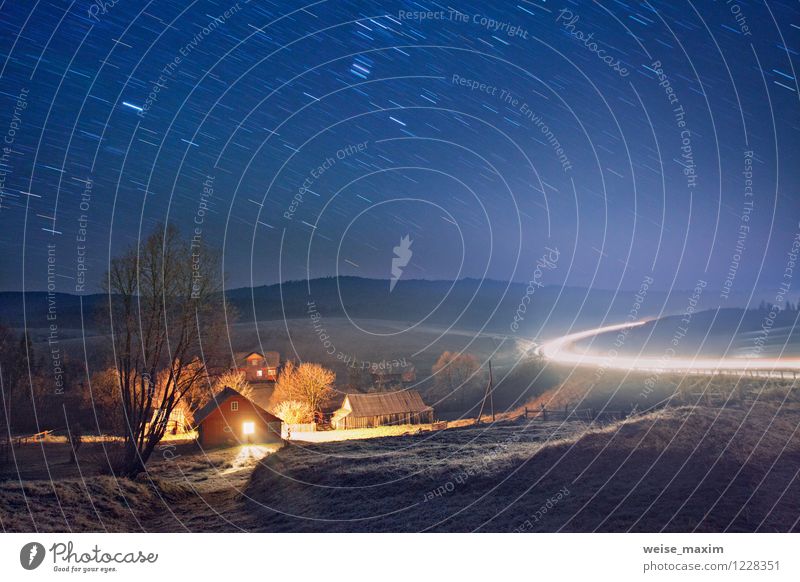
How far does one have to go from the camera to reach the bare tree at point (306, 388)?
101ft

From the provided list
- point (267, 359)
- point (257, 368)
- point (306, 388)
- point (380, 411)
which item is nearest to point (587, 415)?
point (380, 411)

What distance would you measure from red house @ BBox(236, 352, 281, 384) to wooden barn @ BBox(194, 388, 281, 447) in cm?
1360

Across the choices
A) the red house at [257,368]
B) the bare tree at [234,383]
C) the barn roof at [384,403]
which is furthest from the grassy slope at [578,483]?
the red house at [257,368]

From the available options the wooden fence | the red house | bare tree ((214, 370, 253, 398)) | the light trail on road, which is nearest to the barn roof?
bare tree ((214, 370, 253, 398))

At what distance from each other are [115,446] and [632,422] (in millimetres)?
15542

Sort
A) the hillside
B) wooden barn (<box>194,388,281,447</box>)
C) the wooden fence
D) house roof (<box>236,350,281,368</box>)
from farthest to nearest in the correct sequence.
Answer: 1. the hillside
2. house roof (<box>236,350,281,368</box>)
3. wooden barn (<box>194,388,281,447</box>)
4. the wooden fence

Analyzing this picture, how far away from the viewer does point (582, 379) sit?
32656 mm

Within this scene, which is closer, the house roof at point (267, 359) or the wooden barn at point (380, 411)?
the wooden barn at point (380, 411)

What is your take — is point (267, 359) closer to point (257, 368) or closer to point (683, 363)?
point (257, 368)

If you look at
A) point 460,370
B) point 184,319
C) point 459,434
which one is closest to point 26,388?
point 184,319

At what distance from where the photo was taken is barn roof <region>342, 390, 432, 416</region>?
28077 millimetres

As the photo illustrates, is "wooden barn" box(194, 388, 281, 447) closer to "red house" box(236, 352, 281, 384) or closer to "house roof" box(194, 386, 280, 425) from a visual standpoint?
"house roof" box(194, 386, 280, 425)

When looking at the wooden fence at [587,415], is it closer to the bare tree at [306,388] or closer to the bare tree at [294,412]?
the bare tree at [294,412]

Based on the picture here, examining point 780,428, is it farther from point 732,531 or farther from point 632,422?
point 732,531
